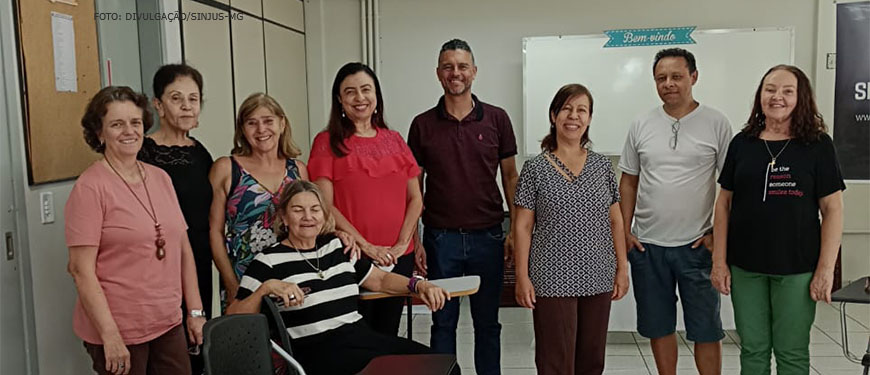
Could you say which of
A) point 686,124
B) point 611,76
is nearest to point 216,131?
point 686,124

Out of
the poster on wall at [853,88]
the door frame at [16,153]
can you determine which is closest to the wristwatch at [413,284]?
the door frame at [16,153]

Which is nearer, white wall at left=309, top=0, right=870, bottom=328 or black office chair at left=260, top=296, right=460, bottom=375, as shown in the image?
black office chair at left=260, top=296, right=460, bottom=375

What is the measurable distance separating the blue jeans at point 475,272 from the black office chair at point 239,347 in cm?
111

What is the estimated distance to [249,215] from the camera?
2.57 meters

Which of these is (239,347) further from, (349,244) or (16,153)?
(16,153)

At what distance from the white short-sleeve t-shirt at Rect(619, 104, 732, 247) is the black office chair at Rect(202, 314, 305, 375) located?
173 cm

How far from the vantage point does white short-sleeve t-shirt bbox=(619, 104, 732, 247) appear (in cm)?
295

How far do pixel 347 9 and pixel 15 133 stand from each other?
3984mm

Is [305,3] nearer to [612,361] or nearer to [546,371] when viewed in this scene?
[612,361]

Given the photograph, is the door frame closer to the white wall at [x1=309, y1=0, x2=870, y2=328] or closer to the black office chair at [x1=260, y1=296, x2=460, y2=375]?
the black office chair at [x1=260, y1=296, x2=460, y2=375]

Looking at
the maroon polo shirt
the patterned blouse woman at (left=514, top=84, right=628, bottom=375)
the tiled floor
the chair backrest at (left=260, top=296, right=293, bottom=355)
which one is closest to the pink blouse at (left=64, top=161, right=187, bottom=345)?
the chair backrest at (left=260, top=296, right=293, bottom=355)

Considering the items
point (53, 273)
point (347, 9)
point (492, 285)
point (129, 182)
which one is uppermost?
point (347, 9)

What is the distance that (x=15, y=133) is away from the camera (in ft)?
8.05

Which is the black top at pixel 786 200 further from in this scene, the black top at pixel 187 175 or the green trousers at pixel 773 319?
the black top at pixel 187 175
